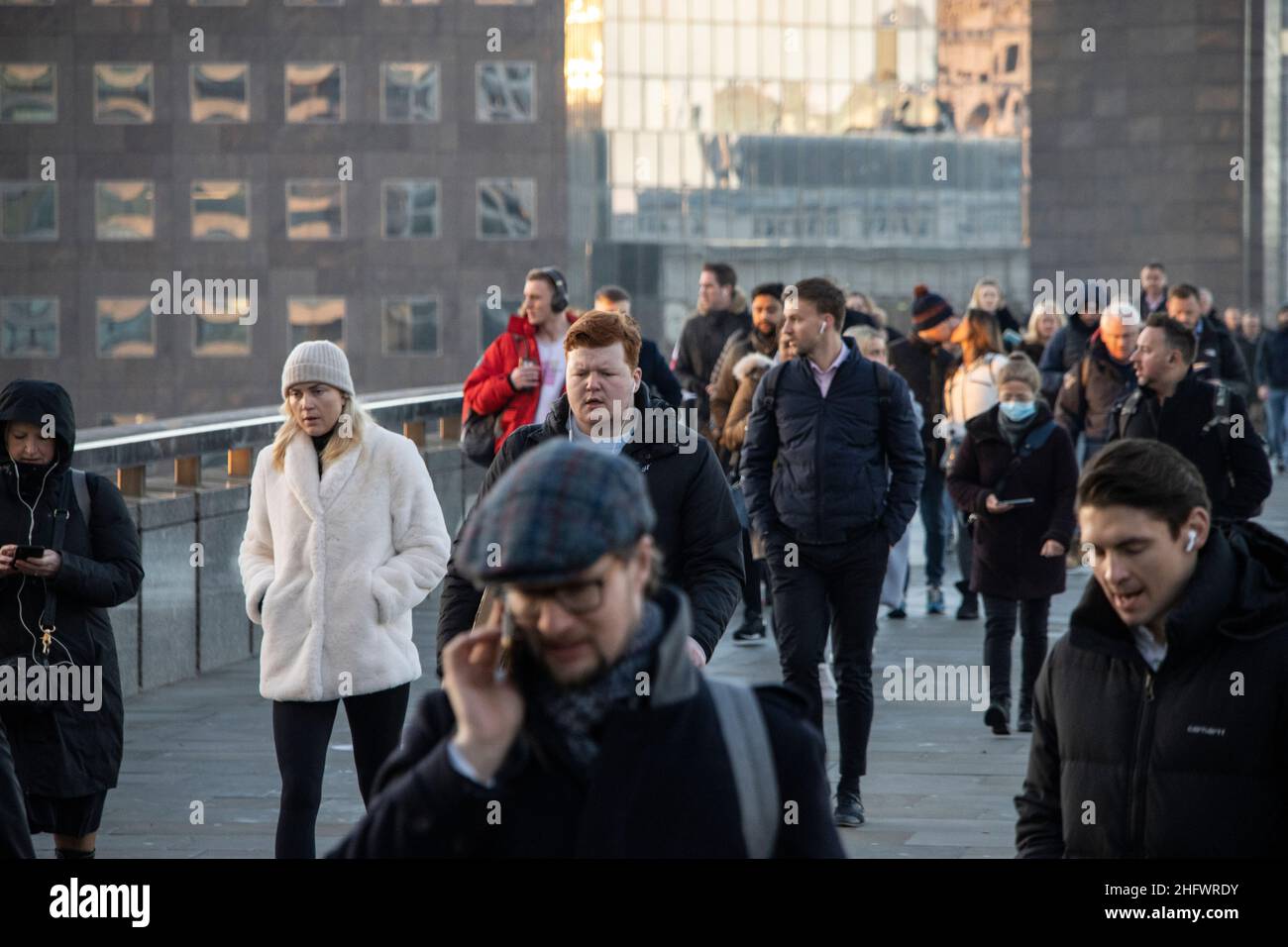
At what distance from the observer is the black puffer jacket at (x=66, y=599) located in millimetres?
6840

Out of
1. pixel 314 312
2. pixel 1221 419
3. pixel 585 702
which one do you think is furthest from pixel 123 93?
pixel 585 702

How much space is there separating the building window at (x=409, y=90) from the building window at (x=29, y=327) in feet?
33.5

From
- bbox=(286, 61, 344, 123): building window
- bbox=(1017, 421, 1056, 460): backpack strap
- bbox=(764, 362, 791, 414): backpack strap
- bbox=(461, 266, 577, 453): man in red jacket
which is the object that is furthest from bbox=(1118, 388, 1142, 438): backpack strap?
bbox=(286, 61, 344, 123): building window

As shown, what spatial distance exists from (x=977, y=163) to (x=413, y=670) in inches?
2217

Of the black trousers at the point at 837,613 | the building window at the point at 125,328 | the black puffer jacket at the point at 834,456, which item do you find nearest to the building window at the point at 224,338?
the building window at the point at 125,328

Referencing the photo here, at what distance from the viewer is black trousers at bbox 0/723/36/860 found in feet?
12.3

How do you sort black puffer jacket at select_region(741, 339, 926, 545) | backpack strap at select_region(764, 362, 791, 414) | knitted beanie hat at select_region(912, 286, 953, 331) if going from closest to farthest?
black puffer jacket at select_region(741, 339, 926, 545) → backpack strap at select_region(764, 362, 791, 414) → knitted beanie hat at select_region(912, 286, 953, 331)

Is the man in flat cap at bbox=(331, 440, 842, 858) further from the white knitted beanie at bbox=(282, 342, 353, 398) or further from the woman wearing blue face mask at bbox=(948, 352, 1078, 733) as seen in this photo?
the woman wearing blue face mask at bbox=(948, 352, 1078, 733)

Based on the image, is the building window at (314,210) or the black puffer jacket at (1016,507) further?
the building window at (314,210)

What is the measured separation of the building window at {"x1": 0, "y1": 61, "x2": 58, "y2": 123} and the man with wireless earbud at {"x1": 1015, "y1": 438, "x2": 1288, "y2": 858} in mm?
56182

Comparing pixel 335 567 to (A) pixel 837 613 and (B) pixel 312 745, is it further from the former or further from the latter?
(A) pixel 837 613

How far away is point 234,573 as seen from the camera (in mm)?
12750

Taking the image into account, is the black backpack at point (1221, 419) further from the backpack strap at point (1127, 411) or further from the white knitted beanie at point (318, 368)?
the white knitted beanie at point (318, 368)
